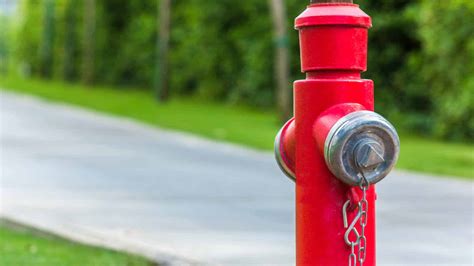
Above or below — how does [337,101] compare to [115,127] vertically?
above

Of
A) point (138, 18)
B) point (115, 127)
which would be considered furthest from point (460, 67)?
point (138, 18)

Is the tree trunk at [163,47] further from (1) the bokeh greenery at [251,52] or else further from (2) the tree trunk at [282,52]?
(2) the tree trunk at [282,52]

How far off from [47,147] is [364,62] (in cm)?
1442

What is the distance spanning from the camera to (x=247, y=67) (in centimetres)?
3075

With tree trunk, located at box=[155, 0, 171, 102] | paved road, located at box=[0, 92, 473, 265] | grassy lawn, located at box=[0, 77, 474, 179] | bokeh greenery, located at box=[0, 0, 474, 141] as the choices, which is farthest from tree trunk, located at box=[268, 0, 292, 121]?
tree trunk, located at box=[155, 0, 171, 102]

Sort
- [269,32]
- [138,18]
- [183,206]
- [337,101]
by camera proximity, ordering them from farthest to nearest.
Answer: [138,18] → [269,32] → [183,206] → [337,101]

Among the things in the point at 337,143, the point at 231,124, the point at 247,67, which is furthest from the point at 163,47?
the point at 337,143

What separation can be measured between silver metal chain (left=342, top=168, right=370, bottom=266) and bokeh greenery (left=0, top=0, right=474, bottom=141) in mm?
12072

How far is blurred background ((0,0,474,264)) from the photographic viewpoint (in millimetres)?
20094

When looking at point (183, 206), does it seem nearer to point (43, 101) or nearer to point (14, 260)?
point (14, 260)

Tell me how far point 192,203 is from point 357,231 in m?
7.45

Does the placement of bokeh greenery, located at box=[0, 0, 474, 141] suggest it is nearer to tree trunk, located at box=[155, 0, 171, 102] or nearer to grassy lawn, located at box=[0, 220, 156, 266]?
tree trunk, located at box=[155, 0, 171, 102]

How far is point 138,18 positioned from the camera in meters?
41.1

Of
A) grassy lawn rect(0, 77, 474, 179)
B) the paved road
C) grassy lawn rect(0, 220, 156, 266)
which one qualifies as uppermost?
grassy lawn rect(0, 220, 156, 266)
